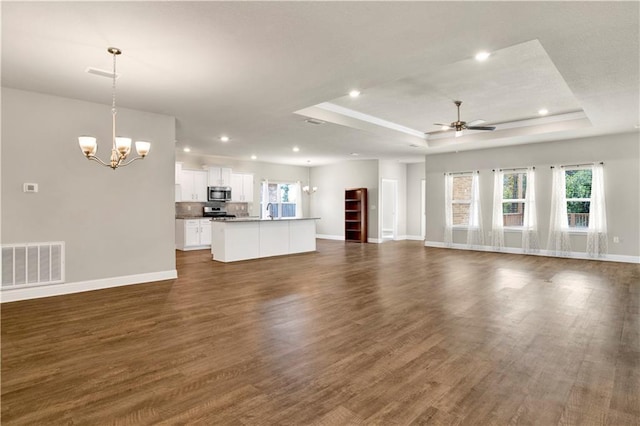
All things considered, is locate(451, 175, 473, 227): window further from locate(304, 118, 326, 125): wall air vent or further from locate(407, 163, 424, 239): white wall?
locate(304, 118, 326, 125): wall air vent

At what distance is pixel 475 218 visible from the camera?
9617 mm

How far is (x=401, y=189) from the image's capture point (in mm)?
12680

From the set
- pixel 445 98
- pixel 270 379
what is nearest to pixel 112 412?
pixel 270 379

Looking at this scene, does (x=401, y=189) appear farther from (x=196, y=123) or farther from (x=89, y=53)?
(x=89, y=53)

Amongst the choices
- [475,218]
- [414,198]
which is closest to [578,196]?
[475,218]

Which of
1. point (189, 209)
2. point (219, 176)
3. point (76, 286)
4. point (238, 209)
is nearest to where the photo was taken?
point (76, 286)

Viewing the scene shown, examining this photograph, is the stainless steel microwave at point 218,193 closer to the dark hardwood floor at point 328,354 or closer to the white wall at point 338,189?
the white wall at point 338,189

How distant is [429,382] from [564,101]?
19.7 feet

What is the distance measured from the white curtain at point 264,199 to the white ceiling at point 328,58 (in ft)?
17.9

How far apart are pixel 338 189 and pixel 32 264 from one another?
932 cm

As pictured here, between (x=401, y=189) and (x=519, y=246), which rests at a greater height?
(x=401, y=189)

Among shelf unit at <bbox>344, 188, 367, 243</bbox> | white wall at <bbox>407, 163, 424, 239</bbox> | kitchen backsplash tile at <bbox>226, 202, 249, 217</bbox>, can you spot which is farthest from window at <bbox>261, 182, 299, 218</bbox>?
white wall at <bbox>407, 163, 424, 239</bbox>

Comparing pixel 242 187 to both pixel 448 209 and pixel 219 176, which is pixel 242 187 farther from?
pixel 448 209

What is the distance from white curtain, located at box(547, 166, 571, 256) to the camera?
26.9 feet
